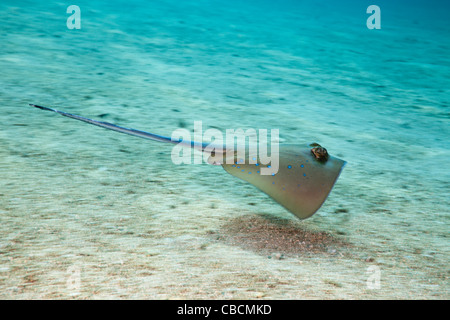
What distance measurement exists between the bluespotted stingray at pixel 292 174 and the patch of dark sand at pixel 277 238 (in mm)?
360

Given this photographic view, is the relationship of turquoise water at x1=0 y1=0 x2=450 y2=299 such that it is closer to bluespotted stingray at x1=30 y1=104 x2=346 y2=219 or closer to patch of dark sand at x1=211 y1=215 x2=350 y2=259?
patch of dark sand at x1=211 y1=215 x2=350 y2=259

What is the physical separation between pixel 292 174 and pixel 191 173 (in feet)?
4.65

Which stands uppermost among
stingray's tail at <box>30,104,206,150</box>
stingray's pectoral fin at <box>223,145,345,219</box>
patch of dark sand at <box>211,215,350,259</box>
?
stingray's tail at <box>30,104,206,150</box>

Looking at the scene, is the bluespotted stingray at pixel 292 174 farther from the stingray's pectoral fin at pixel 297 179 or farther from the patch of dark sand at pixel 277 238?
the patch of dark sand at pixel 277 238

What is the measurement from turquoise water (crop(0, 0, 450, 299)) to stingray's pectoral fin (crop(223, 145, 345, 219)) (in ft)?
1.14

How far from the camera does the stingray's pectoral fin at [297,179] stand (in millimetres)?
2025

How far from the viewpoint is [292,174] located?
7.03 ft

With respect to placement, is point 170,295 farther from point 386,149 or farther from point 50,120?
point 386,149

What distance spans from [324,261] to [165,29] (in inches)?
395

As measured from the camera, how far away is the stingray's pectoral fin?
203 centimetres
